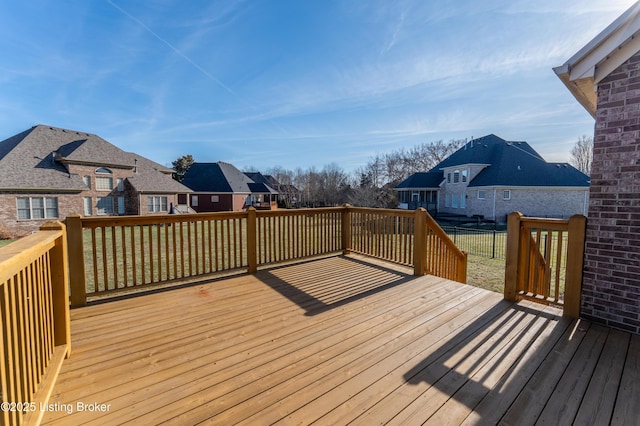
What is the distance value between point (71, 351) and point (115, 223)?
164 centimetres

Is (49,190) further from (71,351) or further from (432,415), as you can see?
(432,415)

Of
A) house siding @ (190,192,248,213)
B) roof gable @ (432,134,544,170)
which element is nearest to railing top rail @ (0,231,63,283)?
roof gable @ (432,134,544,170)

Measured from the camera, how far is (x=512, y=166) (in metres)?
22.3

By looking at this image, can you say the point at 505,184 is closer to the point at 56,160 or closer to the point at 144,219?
the point at 144,219

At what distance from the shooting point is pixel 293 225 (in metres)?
5.32

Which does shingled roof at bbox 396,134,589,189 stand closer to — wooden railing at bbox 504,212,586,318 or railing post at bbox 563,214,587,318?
wooden railing at bbox 504,212,586,318

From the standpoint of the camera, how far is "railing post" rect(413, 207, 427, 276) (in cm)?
A: 447

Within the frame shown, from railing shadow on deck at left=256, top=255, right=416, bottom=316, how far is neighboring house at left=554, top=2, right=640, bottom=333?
213 cm

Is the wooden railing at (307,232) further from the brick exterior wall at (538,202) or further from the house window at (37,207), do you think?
the brick exterior wall at (538,202)

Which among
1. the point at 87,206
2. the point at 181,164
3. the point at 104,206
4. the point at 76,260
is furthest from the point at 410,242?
the point at 181,164

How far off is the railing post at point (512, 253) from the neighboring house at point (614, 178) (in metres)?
0.62

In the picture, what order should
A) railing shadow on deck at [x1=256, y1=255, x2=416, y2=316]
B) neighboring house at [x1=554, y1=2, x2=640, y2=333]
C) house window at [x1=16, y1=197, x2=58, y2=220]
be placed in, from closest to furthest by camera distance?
neighboring house at [x1=554, y1=2, x2=640, y2=333]
railing shadow on deck at [x1=256, y1=255, x2=416, y2=316]
house window at [x1=16, y1=197, x2=58, y2=220]

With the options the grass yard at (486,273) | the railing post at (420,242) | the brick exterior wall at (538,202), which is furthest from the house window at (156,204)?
the brick exterior wall at (538,202)

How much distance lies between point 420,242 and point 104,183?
24.4 m
